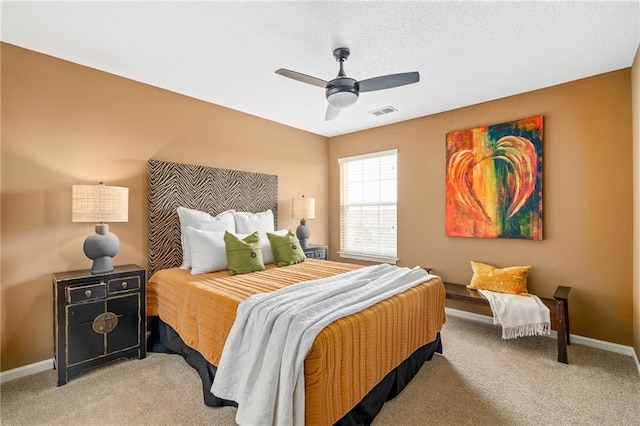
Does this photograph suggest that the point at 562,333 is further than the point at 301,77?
Yes

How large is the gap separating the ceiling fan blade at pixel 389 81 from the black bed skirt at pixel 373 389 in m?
2.14

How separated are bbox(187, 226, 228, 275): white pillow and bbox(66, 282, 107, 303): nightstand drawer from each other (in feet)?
2.33

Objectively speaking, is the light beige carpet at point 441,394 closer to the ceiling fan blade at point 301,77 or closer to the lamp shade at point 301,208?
the lamp shade at point 301,208

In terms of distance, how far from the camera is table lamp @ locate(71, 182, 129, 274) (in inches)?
96.6

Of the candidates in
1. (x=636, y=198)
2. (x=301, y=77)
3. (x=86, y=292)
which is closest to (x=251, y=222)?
(x=86, y=292)

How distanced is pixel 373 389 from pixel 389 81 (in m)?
2.20

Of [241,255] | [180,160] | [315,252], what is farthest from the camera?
[315,252]

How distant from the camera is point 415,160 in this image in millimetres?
4305

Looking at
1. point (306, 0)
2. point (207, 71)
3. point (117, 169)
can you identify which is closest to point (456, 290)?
point (306, 0)

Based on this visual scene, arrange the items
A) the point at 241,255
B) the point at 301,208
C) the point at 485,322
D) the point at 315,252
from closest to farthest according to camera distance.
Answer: the point at 241,255, the point at 485,322, the point at 315,252, the point at 301,208

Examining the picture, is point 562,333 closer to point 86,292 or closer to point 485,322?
point 485,322

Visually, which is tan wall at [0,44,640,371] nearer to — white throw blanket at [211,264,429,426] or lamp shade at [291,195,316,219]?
lamp shade at [291,195,316,219]

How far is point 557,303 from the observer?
2730 millimetres

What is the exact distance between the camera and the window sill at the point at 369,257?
14.9ft
